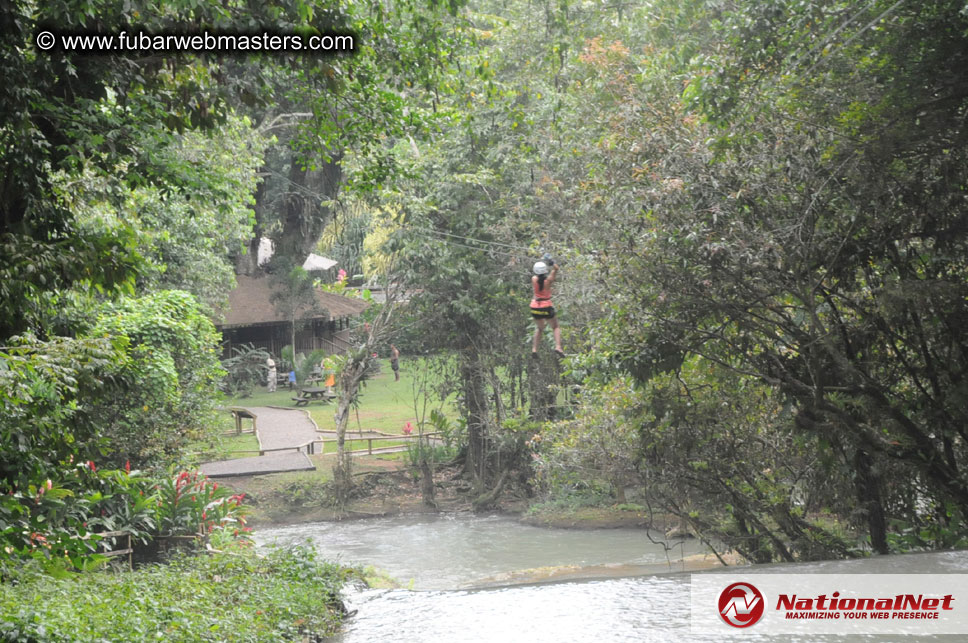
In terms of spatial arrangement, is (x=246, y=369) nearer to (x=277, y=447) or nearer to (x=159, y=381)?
(x=277, y=447)

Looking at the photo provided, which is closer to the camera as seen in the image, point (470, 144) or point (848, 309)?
point (848, 309)

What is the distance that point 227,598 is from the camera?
663cm

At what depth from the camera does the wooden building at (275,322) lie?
3114 cm

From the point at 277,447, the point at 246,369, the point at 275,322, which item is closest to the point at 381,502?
Answer: the point at 277,447

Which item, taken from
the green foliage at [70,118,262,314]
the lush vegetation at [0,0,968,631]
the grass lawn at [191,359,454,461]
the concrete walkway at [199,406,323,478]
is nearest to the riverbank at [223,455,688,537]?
the concrete walkway at [199,406,323,478]

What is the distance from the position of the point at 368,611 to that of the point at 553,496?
35.6ft

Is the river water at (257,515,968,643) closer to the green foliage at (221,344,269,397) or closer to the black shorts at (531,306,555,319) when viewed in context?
the black shorts at (531,306,555,319)

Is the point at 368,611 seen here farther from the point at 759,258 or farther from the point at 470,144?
the point at 470,144

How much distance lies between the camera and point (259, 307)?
3155cm

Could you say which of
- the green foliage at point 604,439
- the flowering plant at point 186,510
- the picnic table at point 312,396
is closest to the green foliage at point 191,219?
the flowering plant at point 186,510

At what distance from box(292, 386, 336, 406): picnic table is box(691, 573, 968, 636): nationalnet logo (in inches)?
934

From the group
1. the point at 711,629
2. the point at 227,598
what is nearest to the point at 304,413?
the point at 227,598

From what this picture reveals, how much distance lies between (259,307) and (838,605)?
2789cm

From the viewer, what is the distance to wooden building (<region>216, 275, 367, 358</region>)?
1226 inches
